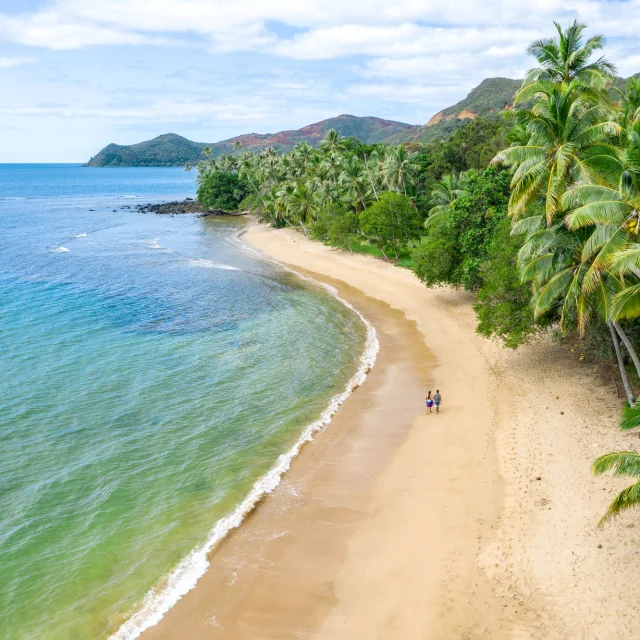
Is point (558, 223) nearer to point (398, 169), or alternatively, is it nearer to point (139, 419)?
point (139, 419)

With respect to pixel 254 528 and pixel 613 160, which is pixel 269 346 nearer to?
pixel 254 528

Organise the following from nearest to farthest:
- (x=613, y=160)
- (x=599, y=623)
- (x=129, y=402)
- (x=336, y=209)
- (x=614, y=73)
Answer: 1. (x=599, y=623)
2. (x=613, y=160)
3. (x=614, y=73)
4. (x=129, y=402)
5. (x=336, y=209)

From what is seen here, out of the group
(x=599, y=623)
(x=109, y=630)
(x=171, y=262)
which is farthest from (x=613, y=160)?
(x=171, y=262)

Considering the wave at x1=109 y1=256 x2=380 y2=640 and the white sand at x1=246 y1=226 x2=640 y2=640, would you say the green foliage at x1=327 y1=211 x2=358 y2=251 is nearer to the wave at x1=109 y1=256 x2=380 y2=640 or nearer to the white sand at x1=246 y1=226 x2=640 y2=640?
the white sand at x1=246 y1=226 x2=640 y2=640

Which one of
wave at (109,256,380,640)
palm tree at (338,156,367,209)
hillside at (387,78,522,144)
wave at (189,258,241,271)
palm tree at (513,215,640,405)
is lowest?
wave at (109,256,380,640)

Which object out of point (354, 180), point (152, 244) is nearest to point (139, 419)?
point (354, 180)

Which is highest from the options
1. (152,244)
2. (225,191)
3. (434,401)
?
(225,191)

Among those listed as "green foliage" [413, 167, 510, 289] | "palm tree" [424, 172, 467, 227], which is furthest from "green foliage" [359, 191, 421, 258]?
"green foliage" [413, 167, 510, 289]
